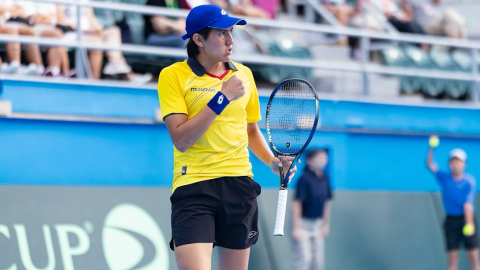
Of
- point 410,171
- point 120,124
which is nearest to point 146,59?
point 120,124

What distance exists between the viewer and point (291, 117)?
5.49 meters

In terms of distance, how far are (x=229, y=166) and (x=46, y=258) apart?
11.2 feet

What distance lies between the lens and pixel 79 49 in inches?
336

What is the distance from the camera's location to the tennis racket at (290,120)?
5.00m

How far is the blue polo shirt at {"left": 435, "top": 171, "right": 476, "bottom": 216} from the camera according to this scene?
1027 cm

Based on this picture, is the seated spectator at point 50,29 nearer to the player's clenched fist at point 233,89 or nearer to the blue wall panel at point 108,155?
the blue wall panel at point 108,155

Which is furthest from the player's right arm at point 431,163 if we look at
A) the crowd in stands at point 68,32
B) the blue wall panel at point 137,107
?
the crowd in stands at point 68,32

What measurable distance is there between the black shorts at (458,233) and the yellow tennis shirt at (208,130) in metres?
6.15

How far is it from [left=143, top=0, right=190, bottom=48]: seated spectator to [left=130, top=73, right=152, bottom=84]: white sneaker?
0.39 m

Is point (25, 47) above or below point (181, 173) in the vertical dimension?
above

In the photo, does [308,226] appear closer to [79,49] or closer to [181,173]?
[79,49]

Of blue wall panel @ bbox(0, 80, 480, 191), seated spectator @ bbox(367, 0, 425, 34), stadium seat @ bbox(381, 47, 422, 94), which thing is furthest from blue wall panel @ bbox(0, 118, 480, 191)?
seated spectator @ bbox(367, 0, 425, 34)

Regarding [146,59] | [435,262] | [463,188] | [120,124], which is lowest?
[435,262]

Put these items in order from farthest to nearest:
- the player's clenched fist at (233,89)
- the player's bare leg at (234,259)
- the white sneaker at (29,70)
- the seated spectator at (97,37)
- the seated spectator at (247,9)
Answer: the seated spectator at (247,9), the seated spectator at (97,37), the white sneaker at (29,70), the player's bare leg at (234,259), the player's clenched fist at (233,89)
